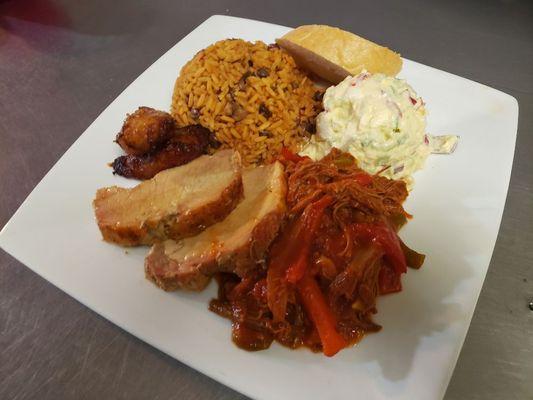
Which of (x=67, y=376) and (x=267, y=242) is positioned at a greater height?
(x=267, y=242)

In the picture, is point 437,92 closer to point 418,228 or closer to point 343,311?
point 418,228

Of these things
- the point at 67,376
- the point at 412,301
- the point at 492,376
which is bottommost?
the point at 492,376

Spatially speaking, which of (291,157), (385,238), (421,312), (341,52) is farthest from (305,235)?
(341,52)

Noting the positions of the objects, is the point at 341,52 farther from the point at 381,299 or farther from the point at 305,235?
the point at 381,299

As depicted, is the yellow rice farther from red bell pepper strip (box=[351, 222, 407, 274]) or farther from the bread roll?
red bell pepper strip (box=[351, 222, 407, 274])

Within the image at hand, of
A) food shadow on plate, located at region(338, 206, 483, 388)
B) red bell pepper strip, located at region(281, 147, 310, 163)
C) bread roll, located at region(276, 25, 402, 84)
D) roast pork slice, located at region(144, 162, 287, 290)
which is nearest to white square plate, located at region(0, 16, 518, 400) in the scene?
food shadow on plate, located at region(338, 206, 483, 388)

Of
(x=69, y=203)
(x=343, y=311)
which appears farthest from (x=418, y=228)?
(x=69, y=203)
